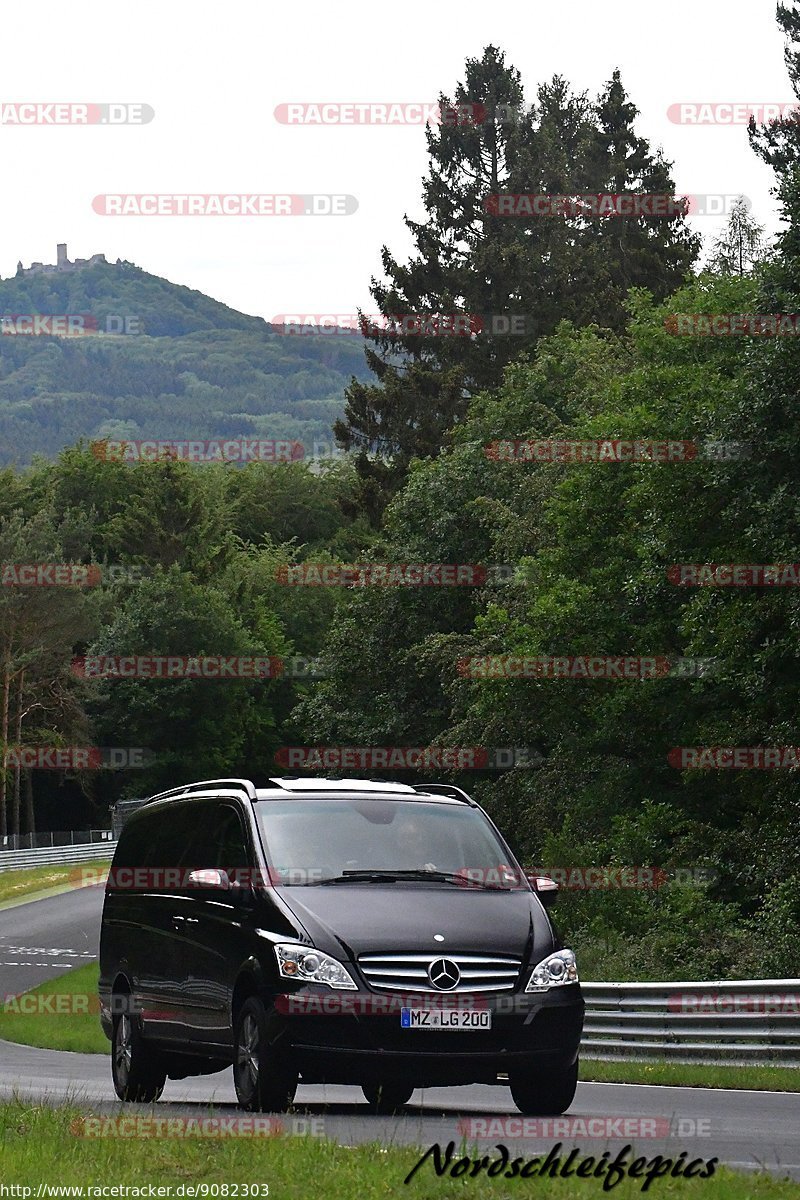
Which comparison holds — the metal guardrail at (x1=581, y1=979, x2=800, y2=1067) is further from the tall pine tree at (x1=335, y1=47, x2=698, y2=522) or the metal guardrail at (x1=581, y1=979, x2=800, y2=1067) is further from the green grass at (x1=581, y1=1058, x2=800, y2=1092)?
the tall pine tree at (x1=335, y1=47, x2=698, y2=522)

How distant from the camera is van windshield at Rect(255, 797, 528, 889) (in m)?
11.9

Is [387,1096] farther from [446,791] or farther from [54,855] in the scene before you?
[54,855]

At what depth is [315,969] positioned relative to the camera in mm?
11047

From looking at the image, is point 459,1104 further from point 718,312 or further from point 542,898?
point 718,312

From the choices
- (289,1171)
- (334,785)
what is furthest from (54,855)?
(289,1171)

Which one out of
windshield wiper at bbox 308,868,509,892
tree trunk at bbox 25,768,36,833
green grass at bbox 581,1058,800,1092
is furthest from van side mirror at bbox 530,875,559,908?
tree trunk at bbox 25,768,36,833

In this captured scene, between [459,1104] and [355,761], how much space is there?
39841 mm

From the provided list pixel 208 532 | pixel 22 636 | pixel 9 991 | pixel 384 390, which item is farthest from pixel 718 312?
pixel 208 532

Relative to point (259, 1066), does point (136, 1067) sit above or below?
below

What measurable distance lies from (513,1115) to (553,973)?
1149 mm

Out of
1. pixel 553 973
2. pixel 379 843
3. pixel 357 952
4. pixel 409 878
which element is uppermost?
pixel 379 843

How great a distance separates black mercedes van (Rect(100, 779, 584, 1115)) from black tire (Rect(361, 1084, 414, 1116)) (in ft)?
0.05

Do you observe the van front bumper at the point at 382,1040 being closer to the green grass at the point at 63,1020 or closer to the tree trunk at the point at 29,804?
the green grass at the point at 63,1020

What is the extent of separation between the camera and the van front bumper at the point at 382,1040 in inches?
432
